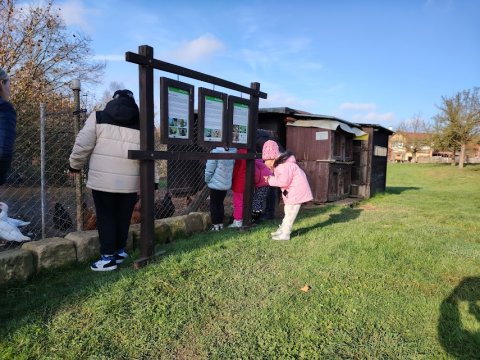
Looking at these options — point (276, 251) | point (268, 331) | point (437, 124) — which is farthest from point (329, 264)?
point (437, 124)

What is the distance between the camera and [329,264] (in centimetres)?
424

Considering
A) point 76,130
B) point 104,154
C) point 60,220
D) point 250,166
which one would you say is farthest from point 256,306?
point 60,220

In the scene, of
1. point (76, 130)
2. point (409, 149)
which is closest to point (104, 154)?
point (76, 130)

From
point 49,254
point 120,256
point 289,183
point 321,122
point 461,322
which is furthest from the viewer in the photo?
point 321,122

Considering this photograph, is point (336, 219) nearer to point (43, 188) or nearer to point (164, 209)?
point (164, 209)

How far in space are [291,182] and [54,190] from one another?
16.5 ft

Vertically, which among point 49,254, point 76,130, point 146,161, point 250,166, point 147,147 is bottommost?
point 49,254

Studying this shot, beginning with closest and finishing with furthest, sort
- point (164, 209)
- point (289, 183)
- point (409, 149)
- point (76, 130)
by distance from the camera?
1. point (76, 130)
2. point (289, 183)
3. point (164, 209)
4. point (409, 149)

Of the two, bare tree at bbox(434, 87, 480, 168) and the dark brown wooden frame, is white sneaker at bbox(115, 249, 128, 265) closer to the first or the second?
the dark brown wooden frame

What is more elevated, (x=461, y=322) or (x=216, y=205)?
(x=216, y=205)

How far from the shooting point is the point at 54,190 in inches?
297

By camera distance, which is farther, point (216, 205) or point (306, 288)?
point (216, 205)

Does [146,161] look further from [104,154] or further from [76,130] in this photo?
[76,130]

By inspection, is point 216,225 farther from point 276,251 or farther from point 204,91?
point 204,91
